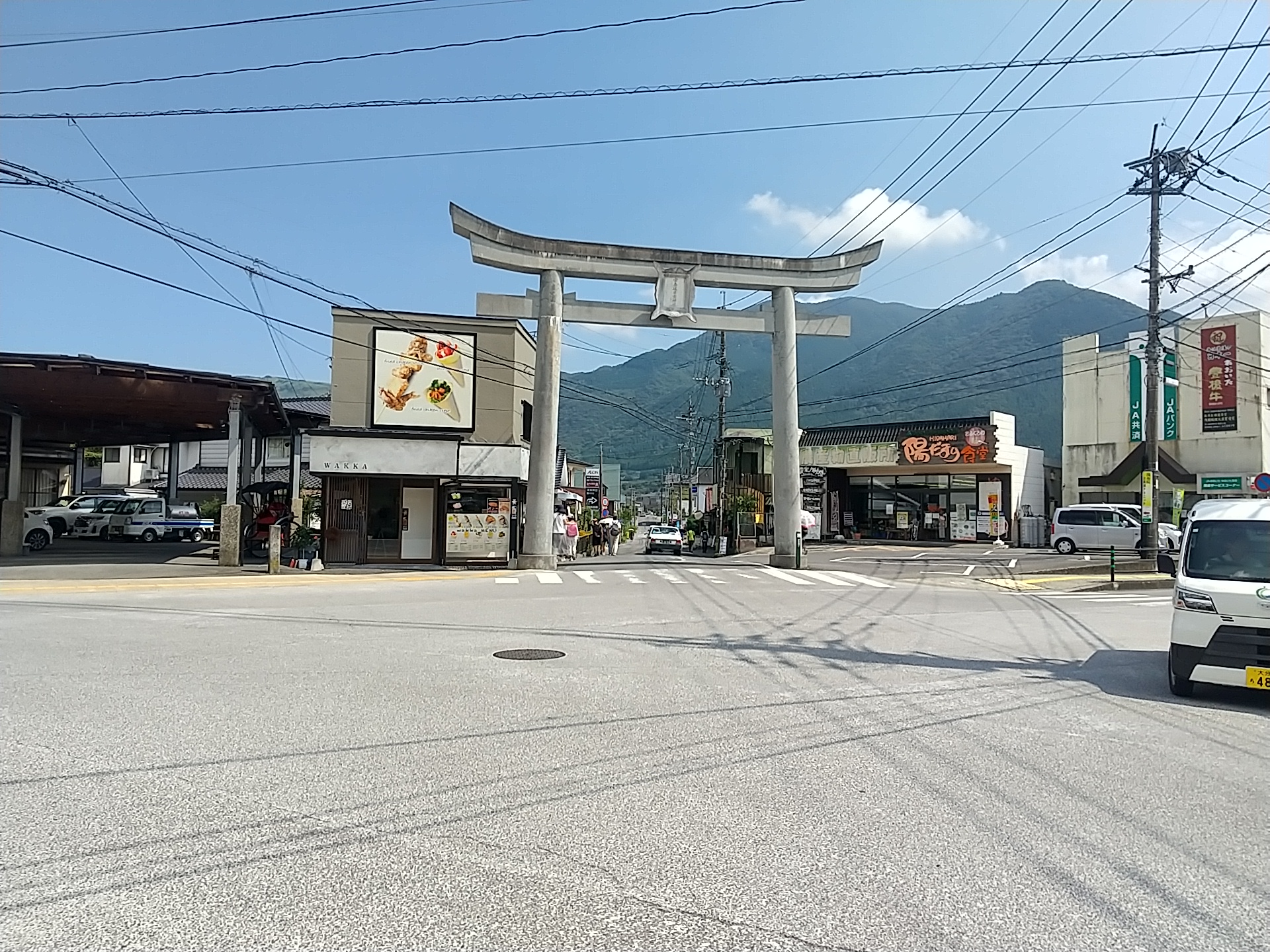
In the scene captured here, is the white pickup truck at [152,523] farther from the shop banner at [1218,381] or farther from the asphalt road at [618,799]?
the shop banner at [1218,381]

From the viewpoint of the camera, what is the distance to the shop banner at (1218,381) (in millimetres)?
39812

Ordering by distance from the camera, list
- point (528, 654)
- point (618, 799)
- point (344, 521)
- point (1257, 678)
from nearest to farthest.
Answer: point (618, 799)
point (1257, 678)
point (528, 654)
point (344, 521)

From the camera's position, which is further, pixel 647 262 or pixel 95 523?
pixel 95 523

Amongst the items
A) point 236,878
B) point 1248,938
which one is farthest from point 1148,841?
point 236,878

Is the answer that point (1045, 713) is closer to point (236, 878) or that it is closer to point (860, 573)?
point (236, 878)

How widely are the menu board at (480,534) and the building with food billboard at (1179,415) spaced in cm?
2581

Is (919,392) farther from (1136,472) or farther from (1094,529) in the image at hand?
(1094,529)

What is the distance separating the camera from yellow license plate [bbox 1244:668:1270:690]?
8305mm

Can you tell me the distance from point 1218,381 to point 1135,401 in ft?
12.4

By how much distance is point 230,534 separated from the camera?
79.6 feet

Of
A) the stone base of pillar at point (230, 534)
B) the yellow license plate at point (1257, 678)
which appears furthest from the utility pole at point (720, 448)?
the yellow license plate at point (1257, 678)

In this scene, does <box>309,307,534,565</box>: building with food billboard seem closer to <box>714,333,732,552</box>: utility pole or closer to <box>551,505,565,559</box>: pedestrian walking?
<box>551,505,565,559</box>: pedestrian walking

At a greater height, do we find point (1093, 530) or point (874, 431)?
point (874, 431)

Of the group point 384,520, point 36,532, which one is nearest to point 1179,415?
point 384,520
